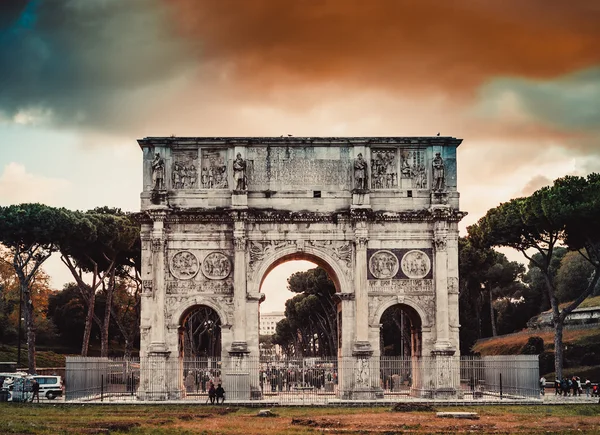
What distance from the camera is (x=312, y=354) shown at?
94.2 meters

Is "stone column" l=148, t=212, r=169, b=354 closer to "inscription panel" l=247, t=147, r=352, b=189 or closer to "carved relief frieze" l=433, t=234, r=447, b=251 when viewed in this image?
"inscription panel" l=247, t=147, r=352, b=189

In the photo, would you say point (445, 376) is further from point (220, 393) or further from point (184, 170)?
point (184, 170)

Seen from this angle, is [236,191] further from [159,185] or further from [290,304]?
[290,304]

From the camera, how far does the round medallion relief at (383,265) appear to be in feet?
124

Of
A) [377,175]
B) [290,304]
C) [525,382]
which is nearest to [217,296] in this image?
[377,175]

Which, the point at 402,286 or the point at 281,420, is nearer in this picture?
the point at 281,420

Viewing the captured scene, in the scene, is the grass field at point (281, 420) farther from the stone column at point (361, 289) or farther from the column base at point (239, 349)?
the stone column at point (361, 289)

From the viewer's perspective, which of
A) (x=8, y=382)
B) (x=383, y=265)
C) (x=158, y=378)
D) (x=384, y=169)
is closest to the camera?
(x=158, y=378)

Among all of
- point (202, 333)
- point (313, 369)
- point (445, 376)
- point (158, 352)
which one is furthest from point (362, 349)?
point (202, 333)

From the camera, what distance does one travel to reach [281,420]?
27.0 m

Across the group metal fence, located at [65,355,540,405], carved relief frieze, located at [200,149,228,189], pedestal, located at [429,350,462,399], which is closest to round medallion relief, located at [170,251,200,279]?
carved relief frieze, located at [200,149,228,189]

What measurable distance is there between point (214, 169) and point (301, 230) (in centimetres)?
478

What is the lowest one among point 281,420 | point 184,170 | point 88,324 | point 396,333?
point 281,420

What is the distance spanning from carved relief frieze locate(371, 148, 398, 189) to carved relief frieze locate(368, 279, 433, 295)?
13.9 ft
